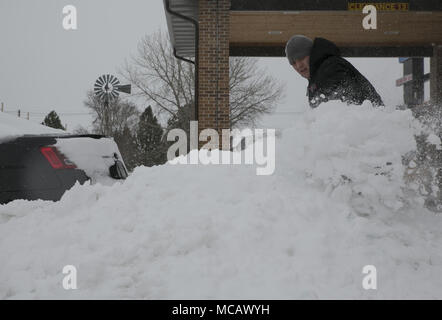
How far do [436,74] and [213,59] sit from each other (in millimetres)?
7605

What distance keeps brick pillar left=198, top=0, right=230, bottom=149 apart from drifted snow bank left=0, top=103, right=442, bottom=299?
4.66 m

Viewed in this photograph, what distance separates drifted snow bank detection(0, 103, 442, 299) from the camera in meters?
2.13

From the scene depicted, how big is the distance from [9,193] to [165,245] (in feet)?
6.68

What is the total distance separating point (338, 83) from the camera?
3.26m

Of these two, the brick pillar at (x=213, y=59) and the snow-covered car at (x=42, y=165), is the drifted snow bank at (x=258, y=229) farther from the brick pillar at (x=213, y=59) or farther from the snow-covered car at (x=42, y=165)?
the brick pillar at (x=213, y=59)

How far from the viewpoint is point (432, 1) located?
27.9 ft

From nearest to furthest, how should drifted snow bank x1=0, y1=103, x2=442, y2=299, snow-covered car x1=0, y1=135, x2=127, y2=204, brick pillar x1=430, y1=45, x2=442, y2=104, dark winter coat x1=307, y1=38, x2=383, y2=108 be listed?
drifted snow bank x1=0, y1=103, x2=442, y2=299, dark winter coat x1=307, y1=38, x2=383, y2=108, snow-covered car x1=0, y1=135, x2=127, y2=204, brick pillar x1=430, y1=45, x2=442, y2=104

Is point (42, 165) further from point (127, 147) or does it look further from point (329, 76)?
point (127, 147)

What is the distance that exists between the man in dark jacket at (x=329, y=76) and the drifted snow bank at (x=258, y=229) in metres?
0.31

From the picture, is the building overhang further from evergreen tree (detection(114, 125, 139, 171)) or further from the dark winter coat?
evergreen tree (detection(114, 125, 139, 171))

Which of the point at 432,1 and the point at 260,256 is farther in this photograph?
the point at 432,1

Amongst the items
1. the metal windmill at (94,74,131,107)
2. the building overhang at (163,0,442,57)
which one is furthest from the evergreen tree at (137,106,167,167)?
the building overhang at (163,0,442,57)
